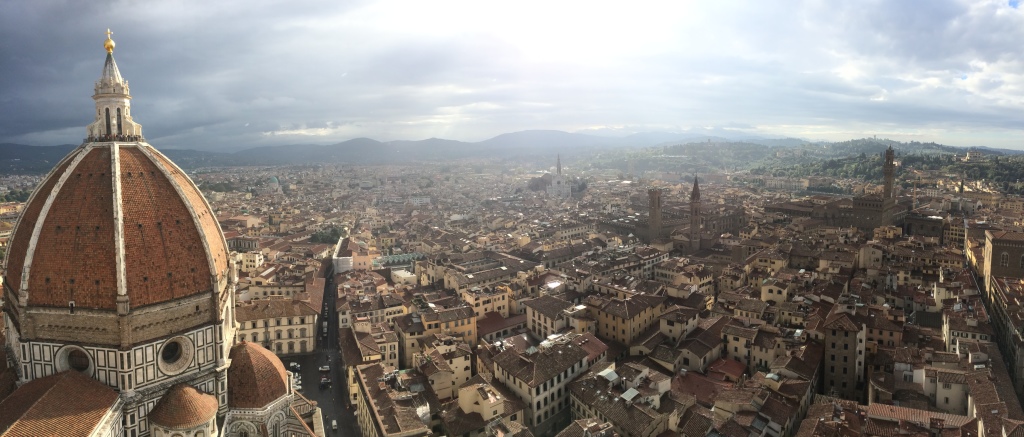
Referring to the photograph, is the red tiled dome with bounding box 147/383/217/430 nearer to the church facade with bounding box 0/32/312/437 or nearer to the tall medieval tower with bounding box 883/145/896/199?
the church facade with bounding box 0/32/312/437

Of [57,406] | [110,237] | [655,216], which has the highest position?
[110,237]

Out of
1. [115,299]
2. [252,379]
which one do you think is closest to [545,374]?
[252,379]

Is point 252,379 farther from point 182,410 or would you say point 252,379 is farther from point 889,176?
point 889,176

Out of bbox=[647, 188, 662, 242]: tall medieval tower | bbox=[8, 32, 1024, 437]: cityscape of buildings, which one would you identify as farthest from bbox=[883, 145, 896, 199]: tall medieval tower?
bbox=[647, 188, 662, 242]: tall medieval tower

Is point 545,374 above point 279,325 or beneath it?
above

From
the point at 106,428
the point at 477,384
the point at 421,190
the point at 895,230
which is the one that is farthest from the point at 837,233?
the point at 421,190

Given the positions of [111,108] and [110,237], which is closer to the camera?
[110,237]
